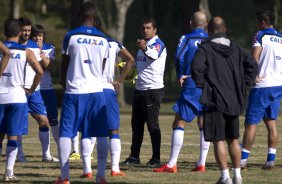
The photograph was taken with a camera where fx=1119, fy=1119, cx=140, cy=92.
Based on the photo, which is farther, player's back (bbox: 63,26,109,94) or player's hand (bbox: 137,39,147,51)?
player's hand (bbox: 137,39,147,51)

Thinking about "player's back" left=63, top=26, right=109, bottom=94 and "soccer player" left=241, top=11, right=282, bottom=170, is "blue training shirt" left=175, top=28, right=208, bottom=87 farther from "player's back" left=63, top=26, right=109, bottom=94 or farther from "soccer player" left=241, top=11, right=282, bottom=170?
"player's back" left=63, top=26, right=109, bottom=94

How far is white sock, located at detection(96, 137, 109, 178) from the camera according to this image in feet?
47.3

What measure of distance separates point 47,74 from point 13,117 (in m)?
3.94

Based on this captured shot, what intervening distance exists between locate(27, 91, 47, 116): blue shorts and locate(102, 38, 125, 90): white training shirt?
111 inches

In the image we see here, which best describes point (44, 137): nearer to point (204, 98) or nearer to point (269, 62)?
point (269, 62)

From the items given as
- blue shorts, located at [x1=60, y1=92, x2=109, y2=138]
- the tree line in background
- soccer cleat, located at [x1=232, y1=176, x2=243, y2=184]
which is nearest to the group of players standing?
blue shorts, located at [x1=60, y1=92, x2=109, y2=138]

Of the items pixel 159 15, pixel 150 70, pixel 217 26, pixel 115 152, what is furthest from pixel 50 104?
pixel 159 15

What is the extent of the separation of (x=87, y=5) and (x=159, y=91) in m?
3.96

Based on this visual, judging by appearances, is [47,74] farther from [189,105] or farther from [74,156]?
[189,105]

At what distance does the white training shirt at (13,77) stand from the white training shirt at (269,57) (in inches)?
146

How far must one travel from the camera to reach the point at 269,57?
16.7m

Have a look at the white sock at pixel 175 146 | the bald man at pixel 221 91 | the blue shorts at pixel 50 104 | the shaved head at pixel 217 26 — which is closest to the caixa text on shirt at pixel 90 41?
the bald man at pixel 221 91

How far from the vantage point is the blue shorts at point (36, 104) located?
61.3ft

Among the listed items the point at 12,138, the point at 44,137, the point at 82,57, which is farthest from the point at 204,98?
the point at 44,137
